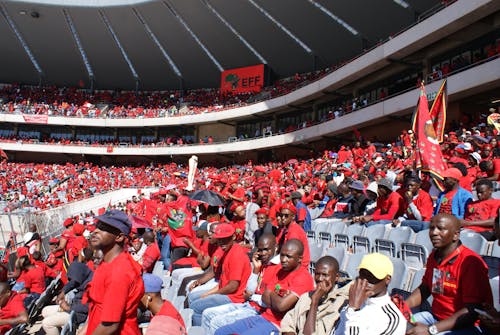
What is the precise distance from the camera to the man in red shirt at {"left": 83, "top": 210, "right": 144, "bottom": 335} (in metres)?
2.63

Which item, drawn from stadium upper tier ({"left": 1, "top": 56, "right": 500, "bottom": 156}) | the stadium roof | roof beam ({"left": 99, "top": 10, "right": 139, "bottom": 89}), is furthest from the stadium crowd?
roof beam ({"left": 99, "top": 10, "right": 139, "bottom": 89})

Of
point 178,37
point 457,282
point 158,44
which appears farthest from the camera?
point 158,44

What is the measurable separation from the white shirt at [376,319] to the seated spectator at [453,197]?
2.85m

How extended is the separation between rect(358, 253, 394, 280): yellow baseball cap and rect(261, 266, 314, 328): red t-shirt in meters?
0.91

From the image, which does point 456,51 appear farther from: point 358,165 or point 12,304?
point 12,304

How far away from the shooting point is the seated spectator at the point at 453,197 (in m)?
5.00

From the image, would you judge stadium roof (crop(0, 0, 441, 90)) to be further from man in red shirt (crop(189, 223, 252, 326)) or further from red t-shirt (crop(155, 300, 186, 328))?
red t-shirt (crop(155, 300, 186, 328))

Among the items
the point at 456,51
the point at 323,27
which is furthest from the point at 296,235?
the point at 323,27

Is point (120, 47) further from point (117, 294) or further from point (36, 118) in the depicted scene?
point (117, 294)

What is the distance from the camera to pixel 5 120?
34.8 metres

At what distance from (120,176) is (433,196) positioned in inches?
1099

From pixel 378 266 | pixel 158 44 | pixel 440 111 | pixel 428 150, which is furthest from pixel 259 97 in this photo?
pixel 378 266

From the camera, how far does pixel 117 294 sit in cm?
264

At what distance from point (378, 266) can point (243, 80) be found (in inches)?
1286
